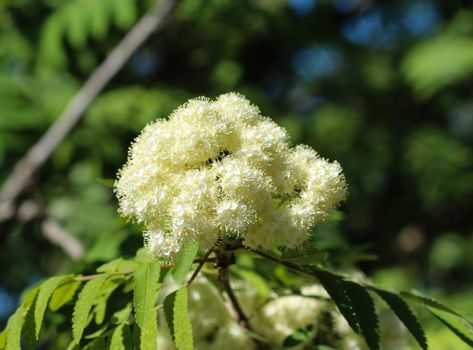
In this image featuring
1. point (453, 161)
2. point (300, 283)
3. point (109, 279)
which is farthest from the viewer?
point (453, 161)

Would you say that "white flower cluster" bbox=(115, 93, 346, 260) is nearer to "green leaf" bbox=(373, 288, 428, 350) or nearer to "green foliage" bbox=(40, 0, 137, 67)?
"green leaf" bbox=(373, 288, 428, 350)

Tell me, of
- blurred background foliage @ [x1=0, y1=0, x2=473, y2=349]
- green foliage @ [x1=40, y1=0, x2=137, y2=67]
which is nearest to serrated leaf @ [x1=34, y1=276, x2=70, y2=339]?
blurred background foliage @ [x1=0, y1=0, x2=473, y2=349]

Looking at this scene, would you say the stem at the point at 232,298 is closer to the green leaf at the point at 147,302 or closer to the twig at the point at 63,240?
the green leaf at the point at 147,302

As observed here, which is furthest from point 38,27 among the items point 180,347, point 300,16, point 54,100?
point 180,347

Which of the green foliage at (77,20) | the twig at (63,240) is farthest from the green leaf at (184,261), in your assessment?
the green foliage at (77,20)

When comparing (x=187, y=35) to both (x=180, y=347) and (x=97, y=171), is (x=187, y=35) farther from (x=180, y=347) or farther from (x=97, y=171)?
(x=180, y=347)

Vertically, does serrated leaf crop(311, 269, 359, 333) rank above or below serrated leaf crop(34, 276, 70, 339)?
above
